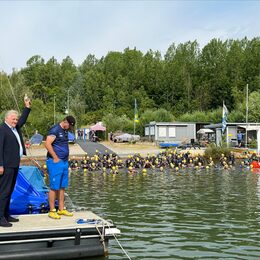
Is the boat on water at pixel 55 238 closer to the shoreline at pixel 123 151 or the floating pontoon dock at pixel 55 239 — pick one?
the floating pontoon dock at pixel 55 239

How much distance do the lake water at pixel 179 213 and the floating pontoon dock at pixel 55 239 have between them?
0.69 m

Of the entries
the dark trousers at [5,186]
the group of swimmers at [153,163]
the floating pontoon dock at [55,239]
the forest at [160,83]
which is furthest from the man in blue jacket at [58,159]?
the forest at [160,83]

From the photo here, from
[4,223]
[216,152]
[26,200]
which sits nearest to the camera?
[4,223]

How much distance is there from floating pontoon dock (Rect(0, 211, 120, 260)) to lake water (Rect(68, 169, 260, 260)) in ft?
2.27

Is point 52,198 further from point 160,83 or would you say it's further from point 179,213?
point 160,83

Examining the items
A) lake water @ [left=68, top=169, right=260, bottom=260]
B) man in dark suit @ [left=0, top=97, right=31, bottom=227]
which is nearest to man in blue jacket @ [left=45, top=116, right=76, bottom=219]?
man in dark suit @ [left=0, top=97, right=31, bottom=227]

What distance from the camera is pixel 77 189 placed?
782 inches

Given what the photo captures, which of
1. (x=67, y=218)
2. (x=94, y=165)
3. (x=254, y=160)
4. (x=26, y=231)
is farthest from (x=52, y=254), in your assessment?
(x=254, y=160)

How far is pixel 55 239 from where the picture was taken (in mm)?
8164

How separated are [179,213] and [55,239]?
20.1 feet

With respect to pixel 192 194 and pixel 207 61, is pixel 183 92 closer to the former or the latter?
pixel 207 61

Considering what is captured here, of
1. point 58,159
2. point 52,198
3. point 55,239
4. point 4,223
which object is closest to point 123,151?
point 52,198

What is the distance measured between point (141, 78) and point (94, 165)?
75.0 metres

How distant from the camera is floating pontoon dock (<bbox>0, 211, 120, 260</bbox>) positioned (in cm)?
786
